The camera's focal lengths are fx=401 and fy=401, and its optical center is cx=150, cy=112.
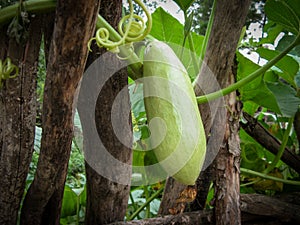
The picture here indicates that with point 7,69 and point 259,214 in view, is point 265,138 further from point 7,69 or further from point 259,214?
point 7,69

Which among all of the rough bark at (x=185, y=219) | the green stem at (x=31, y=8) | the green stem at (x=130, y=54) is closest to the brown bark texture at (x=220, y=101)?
the rough bark at (x=185, y=219)

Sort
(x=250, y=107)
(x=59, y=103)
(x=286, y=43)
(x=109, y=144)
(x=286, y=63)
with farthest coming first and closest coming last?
(x=250, y=107) < (x=286, y=43) < (x=286, y=63) < (x=109, y=144) < (x=59, y=103)

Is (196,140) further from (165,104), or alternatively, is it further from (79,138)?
(79,138)

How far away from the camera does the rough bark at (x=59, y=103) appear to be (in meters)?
0.30

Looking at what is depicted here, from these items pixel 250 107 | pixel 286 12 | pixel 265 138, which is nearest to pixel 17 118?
pixel 286 12

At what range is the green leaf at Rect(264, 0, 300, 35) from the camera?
0.50 m

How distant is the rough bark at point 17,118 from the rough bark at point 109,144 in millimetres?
66

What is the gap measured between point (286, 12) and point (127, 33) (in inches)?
10.1

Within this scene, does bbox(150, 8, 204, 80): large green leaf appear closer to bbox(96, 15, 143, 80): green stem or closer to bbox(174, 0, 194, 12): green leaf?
bbox(174, 0, 194, 12): green leaf

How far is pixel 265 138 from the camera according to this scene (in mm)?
733

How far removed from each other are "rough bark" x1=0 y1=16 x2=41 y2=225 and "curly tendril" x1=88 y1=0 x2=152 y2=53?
3.4 inches

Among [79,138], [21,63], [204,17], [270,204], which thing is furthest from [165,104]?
[204,17]

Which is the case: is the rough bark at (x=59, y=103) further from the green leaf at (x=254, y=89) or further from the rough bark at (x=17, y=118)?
the green leaf at (x=254, y=89)

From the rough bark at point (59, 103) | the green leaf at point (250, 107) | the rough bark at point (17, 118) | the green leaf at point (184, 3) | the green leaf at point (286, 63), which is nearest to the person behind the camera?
the rough bark at point (59, 103)
